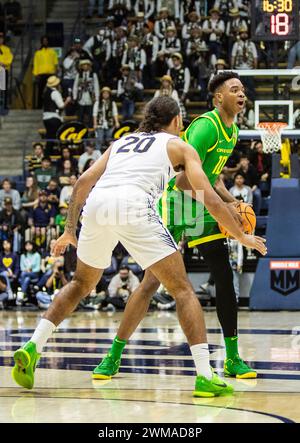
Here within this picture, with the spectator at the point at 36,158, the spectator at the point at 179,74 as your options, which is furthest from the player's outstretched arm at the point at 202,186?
the spectator at the point at 179,74

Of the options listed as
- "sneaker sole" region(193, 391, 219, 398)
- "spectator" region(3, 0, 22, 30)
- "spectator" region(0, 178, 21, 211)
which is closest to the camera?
"sneaker sole" region(193, 391, 219, 398)

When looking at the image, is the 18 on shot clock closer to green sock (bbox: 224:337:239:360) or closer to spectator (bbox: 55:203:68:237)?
spectator (bbox: 55:203:68:237)

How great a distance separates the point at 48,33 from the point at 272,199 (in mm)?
10899

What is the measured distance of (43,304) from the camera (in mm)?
16547

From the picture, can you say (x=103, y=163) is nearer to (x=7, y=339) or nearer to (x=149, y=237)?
(x=149, y=237)

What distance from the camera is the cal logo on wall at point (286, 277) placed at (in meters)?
15.4

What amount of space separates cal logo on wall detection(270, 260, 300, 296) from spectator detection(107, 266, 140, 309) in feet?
7.52

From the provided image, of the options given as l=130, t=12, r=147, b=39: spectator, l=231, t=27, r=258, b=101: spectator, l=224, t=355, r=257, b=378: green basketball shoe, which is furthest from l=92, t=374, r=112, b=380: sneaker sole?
l=130, t=12, r=147, b=39: spectator

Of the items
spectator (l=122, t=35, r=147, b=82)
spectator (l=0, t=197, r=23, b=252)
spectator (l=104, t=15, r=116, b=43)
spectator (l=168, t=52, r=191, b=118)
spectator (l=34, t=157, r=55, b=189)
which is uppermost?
spectator (l=104, t=15, r=116, b=43)

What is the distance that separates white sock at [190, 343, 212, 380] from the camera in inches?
257

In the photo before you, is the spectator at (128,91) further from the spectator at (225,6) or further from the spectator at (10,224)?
the spectator at (10,224)

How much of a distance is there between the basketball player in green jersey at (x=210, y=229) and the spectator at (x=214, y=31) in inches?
515

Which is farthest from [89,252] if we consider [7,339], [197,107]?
[197,107]

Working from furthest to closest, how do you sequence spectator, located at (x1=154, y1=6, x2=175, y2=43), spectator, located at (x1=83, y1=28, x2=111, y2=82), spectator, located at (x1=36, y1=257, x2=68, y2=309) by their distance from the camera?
spectator, located at (x1=83, y1=28, x2=111, y2=82)
spectator, located at (x1=154, y1=6, x2=175, y2=43)
spectator, located at (x1=36, y1=257, x2=68, y2=309)
